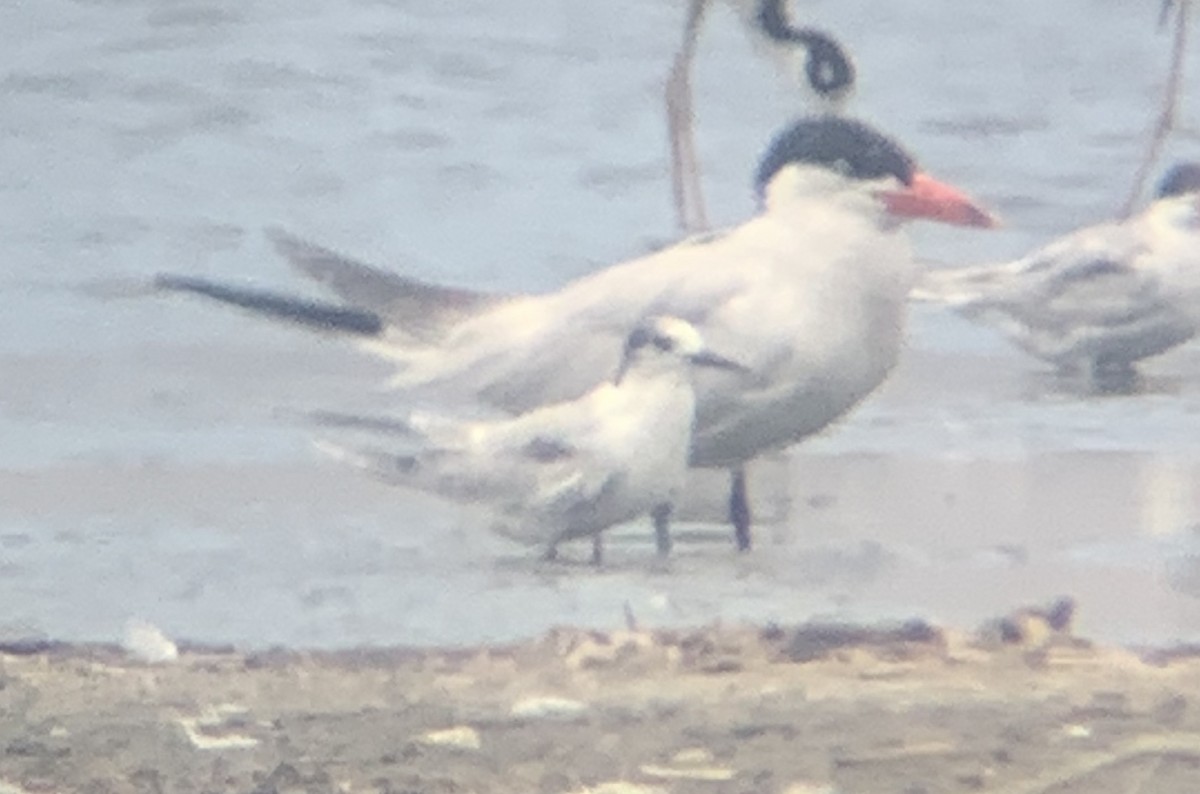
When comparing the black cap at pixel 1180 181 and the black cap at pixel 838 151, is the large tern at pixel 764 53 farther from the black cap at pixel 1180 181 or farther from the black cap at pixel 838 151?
the black cap at pixel 1180 181

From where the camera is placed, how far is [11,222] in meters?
2.76

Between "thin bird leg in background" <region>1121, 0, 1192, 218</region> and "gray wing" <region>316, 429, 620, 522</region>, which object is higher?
"thin bird leg in background" <region>1121, 0, 1192, 218</region>

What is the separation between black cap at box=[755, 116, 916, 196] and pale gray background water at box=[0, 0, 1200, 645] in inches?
0.7

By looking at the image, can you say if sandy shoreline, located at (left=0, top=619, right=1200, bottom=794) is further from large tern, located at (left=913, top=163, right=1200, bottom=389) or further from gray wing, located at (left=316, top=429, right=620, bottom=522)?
large tern, located at (left=913, top=163, right=1200, bottom=389)

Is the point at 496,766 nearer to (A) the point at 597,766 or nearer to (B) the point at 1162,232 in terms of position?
(A) the point at 597,766

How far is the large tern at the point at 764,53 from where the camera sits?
108 inches

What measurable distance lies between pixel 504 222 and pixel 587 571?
342mm

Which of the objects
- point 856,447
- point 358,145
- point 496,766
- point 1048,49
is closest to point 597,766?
point 496,766

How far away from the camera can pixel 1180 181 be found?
276 cm

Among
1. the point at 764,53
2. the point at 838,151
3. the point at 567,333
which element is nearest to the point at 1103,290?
the point at 838,151

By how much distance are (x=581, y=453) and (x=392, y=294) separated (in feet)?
0.78

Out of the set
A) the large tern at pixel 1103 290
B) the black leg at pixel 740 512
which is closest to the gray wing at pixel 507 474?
the black leg at pixel 740 512

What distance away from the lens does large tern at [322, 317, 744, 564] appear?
8.88 ft

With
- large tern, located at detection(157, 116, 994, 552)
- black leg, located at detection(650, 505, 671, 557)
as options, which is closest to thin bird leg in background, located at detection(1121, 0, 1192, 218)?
large tern, located at detection(157, 116, 994, 552)
